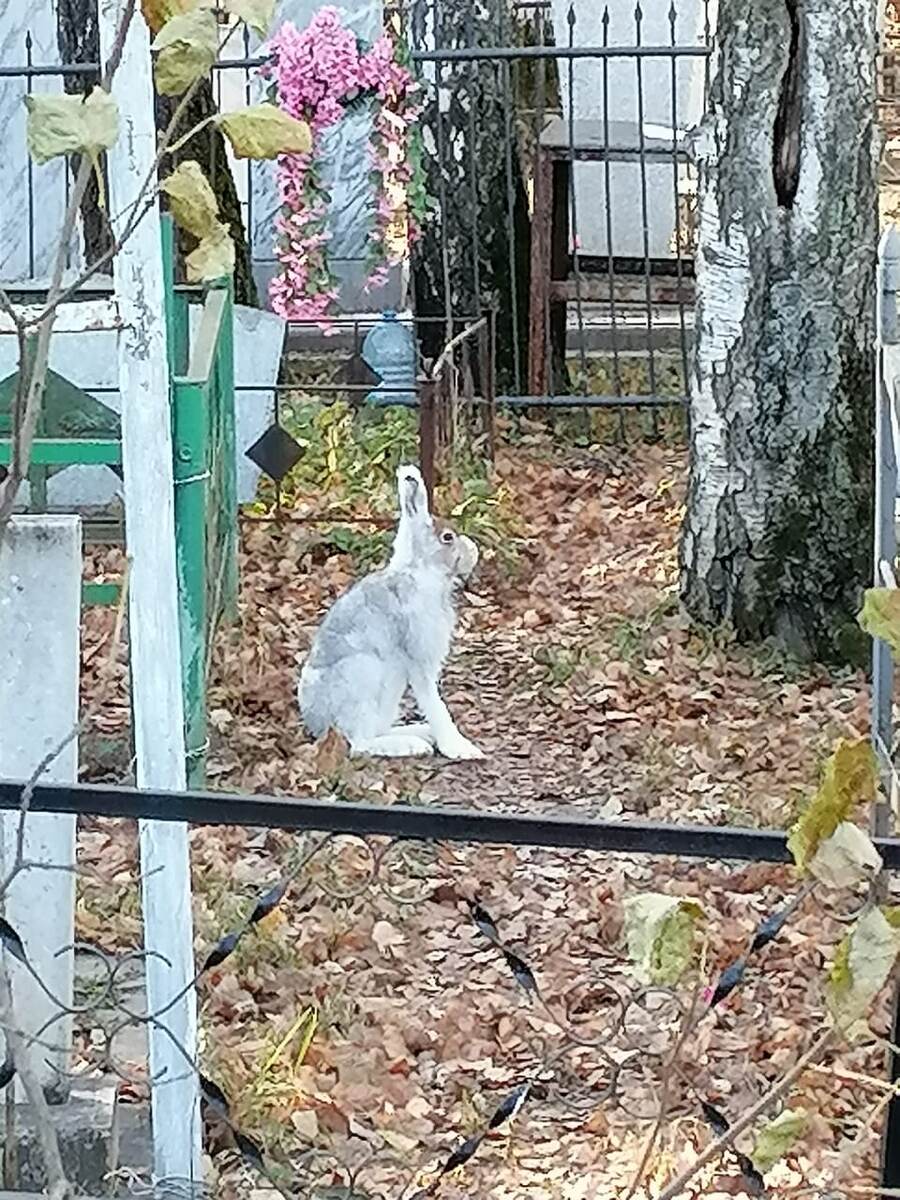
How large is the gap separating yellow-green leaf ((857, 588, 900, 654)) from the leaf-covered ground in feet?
1.77

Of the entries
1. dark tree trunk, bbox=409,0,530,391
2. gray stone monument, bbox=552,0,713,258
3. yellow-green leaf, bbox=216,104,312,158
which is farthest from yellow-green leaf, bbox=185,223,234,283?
gray stone monument, bbox=552,0,713,258

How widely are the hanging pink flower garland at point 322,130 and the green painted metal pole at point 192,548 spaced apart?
376 centimetres

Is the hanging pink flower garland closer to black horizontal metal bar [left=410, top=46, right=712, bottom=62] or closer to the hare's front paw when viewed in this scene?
black horizontal metal bar [left=410, top=46, right=712, bottom=62]

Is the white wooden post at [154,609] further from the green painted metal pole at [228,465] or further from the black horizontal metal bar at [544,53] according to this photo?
the black horizontal metal bar at [544,53]

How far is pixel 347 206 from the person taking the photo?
34.1ft

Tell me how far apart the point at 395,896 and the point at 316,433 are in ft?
11.8

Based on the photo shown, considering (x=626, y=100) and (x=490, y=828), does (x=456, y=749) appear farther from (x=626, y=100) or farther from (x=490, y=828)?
(x=626, y=100)

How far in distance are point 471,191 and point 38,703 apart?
6137mm

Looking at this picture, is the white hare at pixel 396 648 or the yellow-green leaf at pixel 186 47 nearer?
the yellow-green leaf at pixel 186 47

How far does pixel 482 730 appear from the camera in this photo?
546 centimetres

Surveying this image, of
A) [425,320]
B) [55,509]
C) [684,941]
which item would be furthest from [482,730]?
[684,941]

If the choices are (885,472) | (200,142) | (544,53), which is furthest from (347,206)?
(885,472)

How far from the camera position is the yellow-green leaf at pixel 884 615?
158 centimetres

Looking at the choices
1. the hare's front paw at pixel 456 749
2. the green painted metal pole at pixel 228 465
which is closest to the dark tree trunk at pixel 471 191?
the green painted metal pole at pixel 228 465
